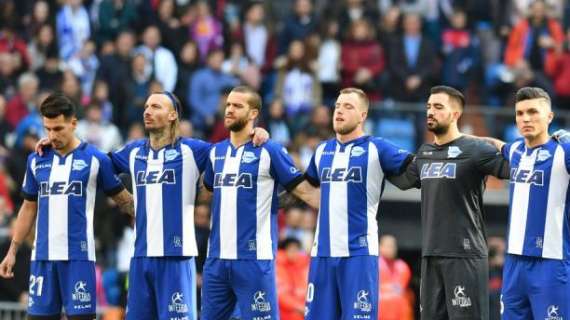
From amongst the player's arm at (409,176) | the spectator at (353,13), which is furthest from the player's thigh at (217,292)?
the spectator at (353,13)

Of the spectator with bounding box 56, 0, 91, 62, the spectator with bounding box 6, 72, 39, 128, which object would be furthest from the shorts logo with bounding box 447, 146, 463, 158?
the spectator with bounding box 56, 0, 91, 62

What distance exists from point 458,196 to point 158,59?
10.2 meters

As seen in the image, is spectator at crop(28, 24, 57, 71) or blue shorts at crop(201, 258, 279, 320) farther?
spectator at crop(28, 24, 57, 71)

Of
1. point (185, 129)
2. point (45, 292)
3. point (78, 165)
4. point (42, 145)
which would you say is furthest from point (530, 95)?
point (185, 129)

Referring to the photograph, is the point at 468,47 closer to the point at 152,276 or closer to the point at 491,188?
the point at 491,188

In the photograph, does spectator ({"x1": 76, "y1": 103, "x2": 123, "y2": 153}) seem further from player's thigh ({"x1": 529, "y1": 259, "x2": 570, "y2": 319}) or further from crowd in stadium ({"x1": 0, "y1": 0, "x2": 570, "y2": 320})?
player's thigh ({"x1": 529, "y1": 259, "x2": 570, "y2": 319})

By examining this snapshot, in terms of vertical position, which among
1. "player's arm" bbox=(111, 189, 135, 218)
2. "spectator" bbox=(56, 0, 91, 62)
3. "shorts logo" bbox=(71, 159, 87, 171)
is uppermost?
"spectator" bbox=(56, 0, 91, 62)

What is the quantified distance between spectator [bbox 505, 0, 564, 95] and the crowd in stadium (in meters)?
0.02

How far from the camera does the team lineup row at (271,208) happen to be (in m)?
15.1

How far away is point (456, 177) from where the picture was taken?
50.5 ft

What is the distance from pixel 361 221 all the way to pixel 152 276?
6.99ft

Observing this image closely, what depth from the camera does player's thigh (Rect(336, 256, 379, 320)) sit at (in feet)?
50.9

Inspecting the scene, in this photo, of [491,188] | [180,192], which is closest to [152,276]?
[180,192]

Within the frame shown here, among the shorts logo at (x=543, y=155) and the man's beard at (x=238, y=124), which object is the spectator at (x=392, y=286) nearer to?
the man's beard at (x=238, y=124)
